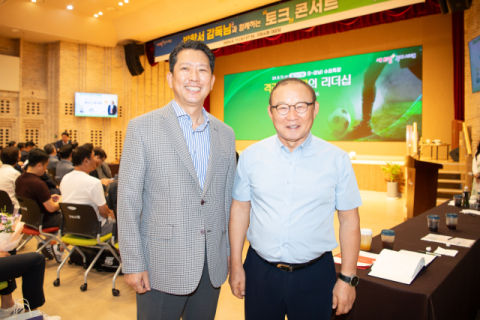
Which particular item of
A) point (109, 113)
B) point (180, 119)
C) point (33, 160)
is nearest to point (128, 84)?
point (109, 113)

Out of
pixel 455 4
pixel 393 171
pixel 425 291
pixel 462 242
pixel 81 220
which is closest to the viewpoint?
pixel 425 291

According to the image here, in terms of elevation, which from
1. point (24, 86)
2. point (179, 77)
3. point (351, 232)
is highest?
point (24, 86)

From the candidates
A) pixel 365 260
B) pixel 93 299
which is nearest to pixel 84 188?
pixel 93 299

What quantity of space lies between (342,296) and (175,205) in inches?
32.4

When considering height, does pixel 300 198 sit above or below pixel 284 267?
above

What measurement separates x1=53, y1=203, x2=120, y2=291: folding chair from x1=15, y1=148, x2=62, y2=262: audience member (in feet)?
1.54

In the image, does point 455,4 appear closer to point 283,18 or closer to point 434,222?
point 283,18

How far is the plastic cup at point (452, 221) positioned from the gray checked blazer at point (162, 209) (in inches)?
80.2

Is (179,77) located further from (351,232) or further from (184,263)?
(351,232)

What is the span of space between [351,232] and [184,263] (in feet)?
2.43

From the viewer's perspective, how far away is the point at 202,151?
59.0 inches

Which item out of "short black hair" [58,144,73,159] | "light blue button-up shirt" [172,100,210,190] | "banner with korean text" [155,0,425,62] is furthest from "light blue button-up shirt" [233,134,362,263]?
"banner with korean text" [155,0,425,62]

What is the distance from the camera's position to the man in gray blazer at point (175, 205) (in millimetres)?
1332

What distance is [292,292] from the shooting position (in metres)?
1.39
